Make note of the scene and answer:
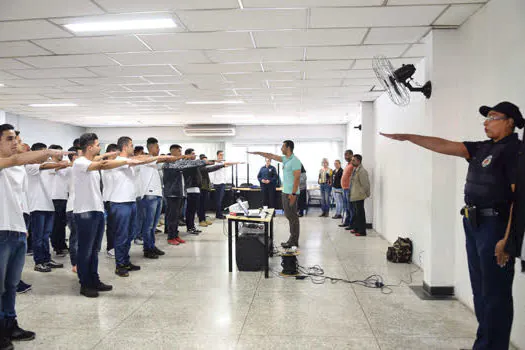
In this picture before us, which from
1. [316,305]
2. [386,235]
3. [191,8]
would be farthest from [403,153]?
[191,8]

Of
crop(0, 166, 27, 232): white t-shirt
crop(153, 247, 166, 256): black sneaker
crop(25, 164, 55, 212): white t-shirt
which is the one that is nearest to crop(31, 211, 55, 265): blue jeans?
crop(25, 164, 55, 212): white t-shirt

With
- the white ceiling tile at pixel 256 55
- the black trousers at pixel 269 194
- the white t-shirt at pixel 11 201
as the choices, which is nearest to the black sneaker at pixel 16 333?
the white t-shirt at pixel 11 201

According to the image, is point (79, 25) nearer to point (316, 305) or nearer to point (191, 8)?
point (191, 8)

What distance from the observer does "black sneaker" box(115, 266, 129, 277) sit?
424 cm

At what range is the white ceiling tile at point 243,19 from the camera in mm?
3078

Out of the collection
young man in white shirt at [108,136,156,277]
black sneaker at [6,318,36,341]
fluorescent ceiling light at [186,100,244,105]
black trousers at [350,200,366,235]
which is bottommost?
black sneaker at [6,318,36,341]

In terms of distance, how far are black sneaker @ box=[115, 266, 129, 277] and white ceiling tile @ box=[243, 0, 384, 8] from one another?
3.30 m

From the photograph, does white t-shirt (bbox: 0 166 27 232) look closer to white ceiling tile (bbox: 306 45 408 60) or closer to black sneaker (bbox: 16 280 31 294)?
black sneaker (bbox: 16 280 31 294)

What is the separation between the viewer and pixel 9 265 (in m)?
2.61

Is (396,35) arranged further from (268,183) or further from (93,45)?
(268,183)

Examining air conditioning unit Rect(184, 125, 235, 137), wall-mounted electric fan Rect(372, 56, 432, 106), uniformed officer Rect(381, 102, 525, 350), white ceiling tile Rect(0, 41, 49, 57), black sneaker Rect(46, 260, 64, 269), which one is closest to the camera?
uniformed officer Rect(381, 102, 525, 350)

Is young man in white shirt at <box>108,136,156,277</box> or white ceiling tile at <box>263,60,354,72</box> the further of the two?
white ceiling tile at <box>263,60,354,72</box>

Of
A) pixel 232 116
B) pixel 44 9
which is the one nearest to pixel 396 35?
pixel 44 9

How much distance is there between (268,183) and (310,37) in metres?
5.89
